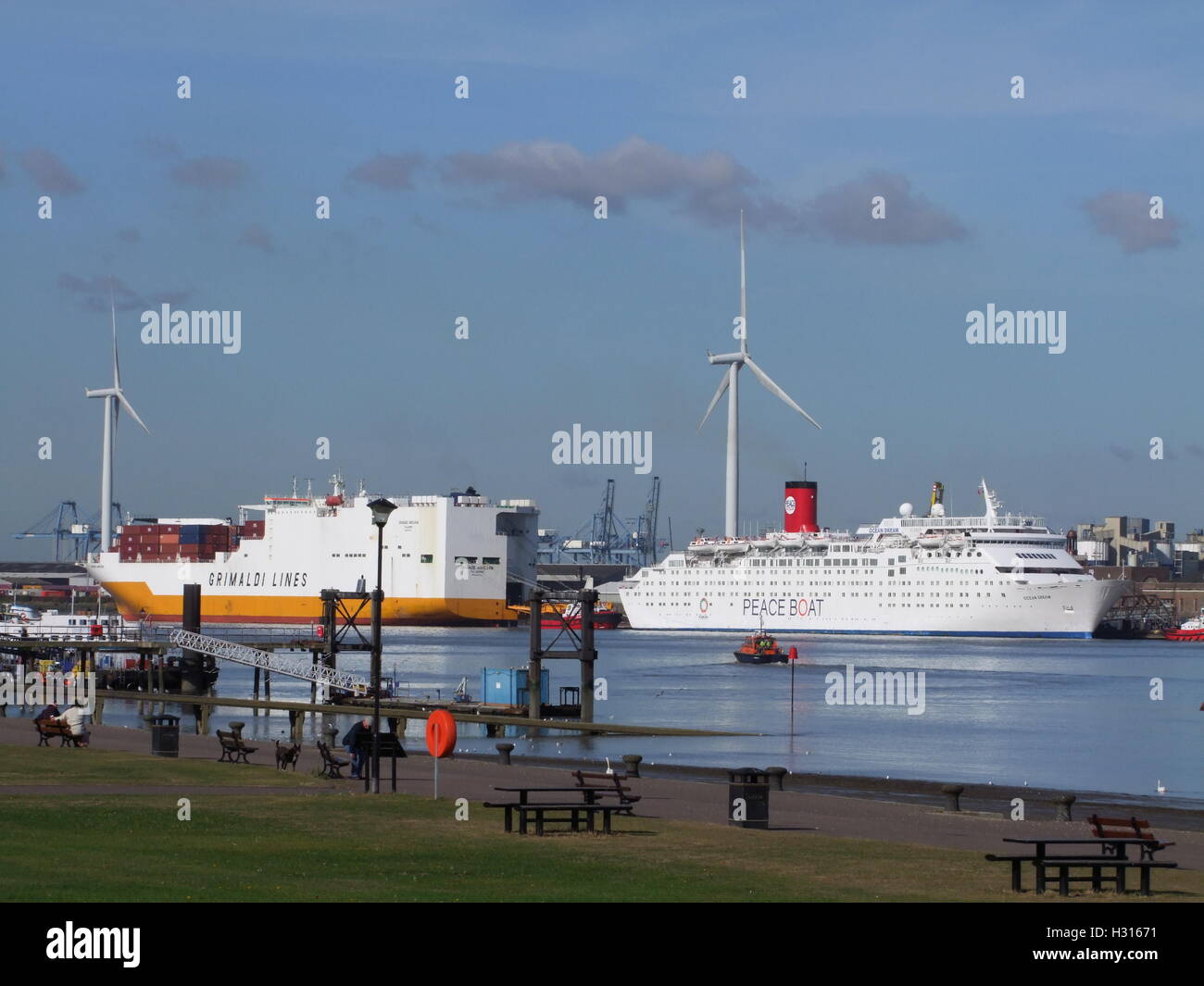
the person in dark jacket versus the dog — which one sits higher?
the person in dark jacket

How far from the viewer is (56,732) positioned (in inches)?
1141

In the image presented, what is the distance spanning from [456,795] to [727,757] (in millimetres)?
18920

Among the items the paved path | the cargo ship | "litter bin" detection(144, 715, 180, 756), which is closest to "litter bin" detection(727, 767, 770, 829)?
the paved path

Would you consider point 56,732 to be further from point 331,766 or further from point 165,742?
point 331,766

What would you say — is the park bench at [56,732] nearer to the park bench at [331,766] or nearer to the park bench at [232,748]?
the park bench at [232,748]

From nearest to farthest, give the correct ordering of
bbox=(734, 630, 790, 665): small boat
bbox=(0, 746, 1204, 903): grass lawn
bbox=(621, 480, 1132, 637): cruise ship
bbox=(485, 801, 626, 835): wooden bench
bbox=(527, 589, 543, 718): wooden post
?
bbox=(0, 746, 1204, 903): grass lawn, bbox=(485, 801, 626, 835): wooden bench, bbox=(527, 589, 543, 718): wooden post, bbox=(734, 630, 790, 665): small boat, bbox=(621, 480, 1132, 637): cruise ship

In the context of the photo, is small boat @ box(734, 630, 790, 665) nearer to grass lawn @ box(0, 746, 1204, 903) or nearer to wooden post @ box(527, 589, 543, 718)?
wooden post @ box(527, 589, 543, 718)

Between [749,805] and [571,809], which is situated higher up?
[571,809]

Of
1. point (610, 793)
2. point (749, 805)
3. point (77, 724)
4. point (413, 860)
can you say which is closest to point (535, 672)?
point (77, 724)

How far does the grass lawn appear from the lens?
44.3 ft

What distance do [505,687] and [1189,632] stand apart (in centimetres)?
11293

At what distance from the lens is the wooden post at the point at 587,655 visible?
161ft

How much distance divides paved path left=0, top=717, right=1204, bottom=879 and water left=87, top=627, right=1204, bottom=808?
10.7m
